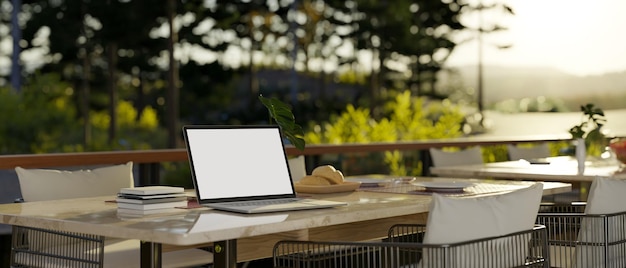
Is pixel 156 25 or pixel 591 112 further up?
pixel 156 25

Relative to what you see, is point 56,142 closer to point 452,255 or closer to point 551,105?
point 551,105

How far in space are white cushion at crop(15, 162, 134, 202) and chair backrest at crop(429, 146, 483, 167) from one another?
7.95ft

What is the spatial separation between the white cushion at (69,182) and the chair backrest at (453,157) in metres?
2.42

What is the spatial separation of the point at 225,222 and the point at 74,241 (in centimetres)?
108

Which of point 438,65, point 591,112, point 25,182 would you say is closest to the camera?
point 25,182

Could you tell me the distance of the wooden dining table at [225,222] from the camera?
2.73 m

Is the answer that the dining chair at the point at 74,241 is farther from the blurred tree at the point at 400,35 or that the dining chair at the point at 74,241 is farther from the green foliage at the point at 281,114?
the blurred tree at the point at 400,35

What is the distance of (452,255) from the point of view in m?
2.83

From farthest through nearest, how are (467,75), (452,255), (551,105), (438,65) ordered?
(438,65) < (467,75) < (551,105) < (452,255)

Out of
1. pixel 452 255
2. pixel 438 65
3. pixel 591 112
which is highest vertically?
pixel 438 65

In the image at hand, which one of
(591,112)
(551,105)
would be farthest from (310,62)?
(591,112)

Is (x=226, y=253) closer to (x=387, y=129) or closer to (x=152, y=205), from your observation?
(x=152, y=205)

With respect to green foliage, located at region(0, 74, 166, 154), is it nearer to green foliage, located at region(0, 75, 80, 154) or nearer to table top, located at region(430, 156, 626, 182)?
green foliage, located at region(0, 75, 80, 154)

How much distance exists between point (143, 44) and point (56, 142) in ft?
8.83
